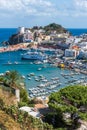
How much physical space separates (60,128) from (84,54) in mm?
55265

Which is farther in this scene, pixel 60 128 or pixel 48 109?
pixel 48 109

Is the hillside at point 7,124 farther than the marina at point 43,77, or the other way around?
the marina at point 43,77

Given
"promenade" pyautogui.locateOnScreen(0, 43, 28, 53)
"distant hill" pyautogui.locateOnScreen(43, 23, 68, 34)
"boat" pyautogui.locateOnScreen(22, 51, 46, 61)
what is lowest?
"promenade" pyautogui.locateOnScreen(0, 43, 28, 53)

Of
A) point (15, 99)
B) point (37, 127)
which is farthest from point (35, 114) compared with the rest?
point (37, 127)

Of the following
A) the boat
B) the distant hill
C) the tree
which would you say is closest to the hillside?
the tree

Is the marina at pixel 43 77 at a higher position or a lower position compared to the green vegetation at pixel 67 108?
lower

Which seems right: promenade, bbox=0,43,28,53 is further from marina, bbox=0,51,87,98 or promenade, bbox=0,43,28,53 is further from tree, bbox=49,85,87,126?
tree, bbox=49,85,87,126

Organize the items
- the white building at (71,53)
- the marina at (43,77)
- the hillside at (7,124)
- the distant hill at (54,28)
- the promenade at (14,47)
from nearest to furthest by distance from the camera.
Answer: the hillside at (7,124) → the marina at (43,77) → the white building at (71,53) → the promenade at (14,47) → the distant hill at (54,28)

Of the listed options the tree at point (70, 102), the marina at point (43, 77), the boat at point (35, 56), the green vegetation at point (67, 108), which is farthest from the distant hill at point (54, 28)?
the green vegetation at point (67, 108)

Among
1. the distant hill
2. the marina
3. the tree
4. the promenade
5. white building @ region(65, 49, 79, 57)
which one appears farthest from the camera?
the distant hill

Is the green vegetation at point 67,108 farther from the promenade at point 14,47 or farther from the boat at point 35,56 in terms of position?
the promenade at point 14,47

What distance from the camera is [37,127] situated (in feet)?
48.5

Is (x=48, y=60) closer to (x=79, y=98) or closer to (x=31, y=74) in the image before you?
(x=31, y=74)

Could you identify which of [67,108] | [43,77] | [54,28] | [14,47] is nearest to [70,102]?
[67,108]
